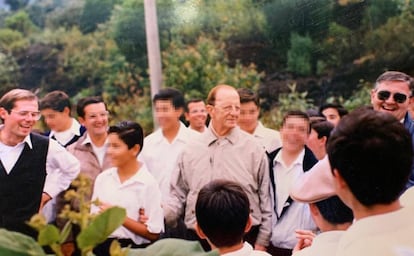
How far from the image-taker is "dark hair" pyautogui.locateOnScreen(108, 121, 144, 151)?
71.6 inches

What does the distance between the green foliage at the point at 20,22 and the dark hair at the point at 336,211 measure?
1081 millimetres

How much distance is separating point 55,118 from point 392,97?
35.8 inches

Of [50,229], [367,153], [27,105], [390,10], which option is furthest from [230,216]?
[390,10]

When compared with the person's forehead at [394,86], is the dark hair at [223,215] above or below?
below

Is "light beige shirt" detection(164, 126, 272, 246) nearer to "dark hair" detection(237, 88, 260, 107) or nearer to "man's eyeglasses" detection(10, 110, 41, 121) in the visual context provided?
"dark hair" detection(237, 88, 260, 107)

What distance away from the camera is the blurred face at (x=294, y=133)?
1870mm

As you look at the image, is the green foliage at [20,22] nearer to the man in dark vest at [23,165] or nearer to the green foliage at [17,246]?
the man in dark vest at [23,165]

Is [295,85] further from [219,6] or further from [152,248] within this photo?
[152,248]

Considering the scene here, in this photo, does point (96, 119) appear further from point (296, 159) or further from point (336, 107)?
point (336, 107)

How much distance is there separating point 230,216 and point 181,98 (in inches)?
26.4

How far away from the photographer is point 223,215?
4.18 ft

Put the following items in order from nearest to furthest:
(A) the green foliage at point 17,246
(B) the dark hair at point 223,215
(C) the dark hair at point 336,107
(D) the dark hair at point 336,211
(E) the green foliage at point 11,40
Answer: (A) the green foliage at point 17,246
(D) the dark hair at point 336,211
(B) the dark hair at point 223,215
(E) the green foliage at point 11,40
(C) the dark hair at point 336,107

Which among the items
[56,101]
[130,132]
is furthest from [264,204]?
[56,101]

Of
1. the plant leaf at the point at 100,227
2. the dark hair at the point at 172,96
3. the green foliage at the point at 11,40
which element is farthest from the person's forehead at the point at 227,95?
the plant leaf at the point at 100,227
